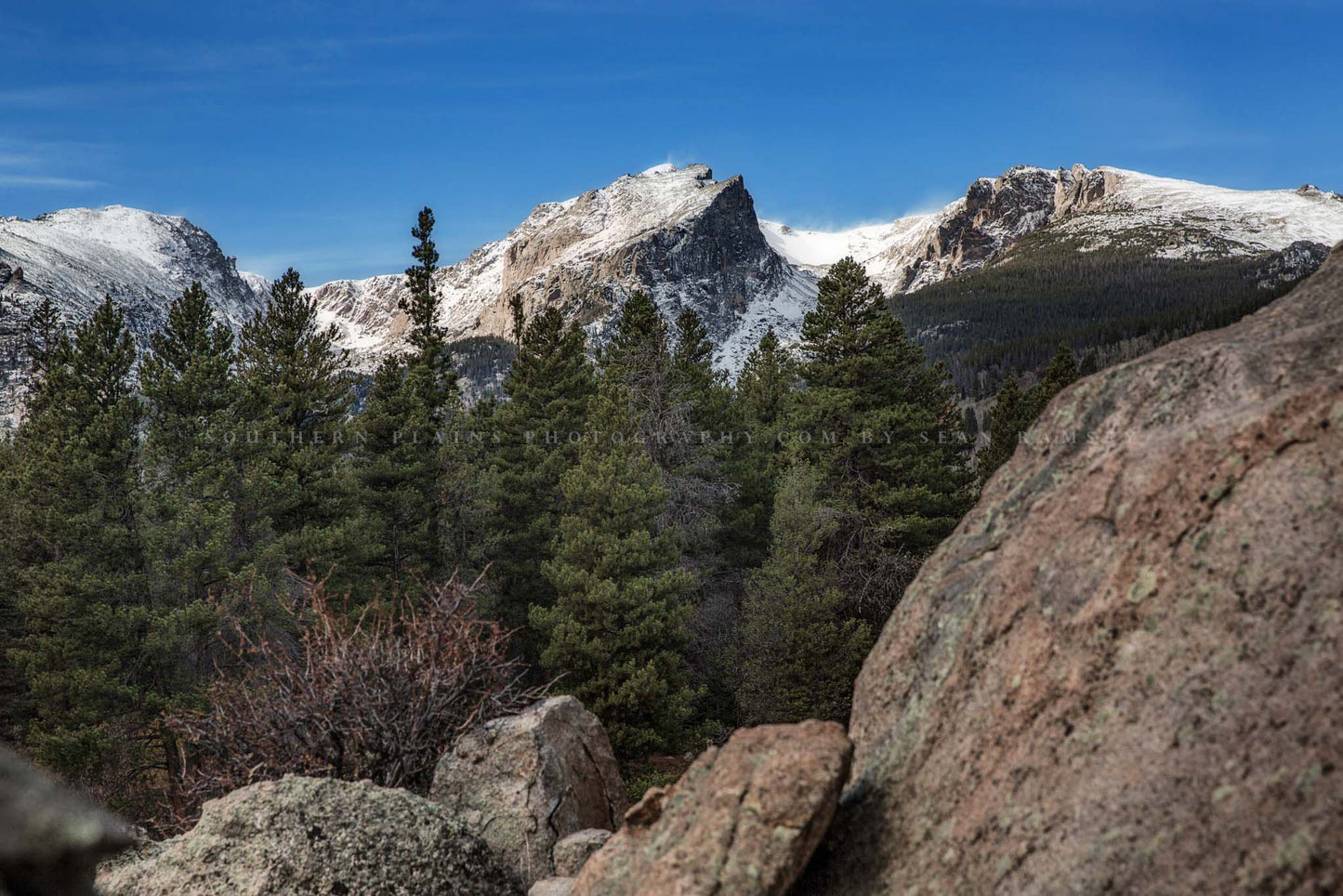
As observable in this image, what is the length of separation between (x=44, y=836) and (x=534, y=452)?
27.3m

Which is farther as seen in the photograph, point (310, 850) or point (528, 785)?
point (528, 785)

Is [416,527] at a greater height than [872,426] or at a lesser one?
lesser

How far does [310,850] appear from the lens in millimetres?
5750

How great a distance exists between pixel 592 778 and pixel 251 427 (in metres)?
20.8

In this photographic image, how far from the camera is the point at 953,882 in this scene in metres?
3.36

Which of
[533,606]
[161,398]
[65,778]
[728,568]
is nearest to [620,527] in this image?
[533,606]

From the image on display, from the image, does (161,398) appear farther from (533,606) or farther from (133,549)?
(533,606)

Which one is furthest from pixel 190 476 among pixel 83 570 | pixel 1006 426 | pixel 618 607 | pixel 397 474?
pixel 1006 426

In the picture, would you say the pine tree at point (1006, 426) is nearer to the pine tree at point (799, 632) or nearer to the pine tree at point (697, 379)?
the pine tree at point (697, 379)

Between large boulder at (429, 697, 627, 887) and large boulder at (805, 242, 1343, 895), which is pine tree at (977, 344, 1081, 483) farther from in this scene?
large boulder at (805, 242, 1343, 895)

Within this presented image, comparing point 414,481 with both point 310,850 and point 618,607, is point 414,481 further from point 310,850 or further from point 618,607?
point 310,850

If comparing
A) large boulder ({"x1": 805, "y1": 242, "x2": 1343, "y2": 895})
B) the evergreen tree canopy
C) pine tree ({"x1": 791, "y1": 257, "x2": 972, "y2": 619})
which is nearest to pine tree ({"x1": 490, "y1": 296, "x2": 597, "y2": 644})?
the evergreen tree canopy

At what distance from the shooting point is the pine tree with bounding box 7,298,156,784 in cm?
2048

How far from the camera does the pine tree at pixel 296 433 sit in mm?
24234
